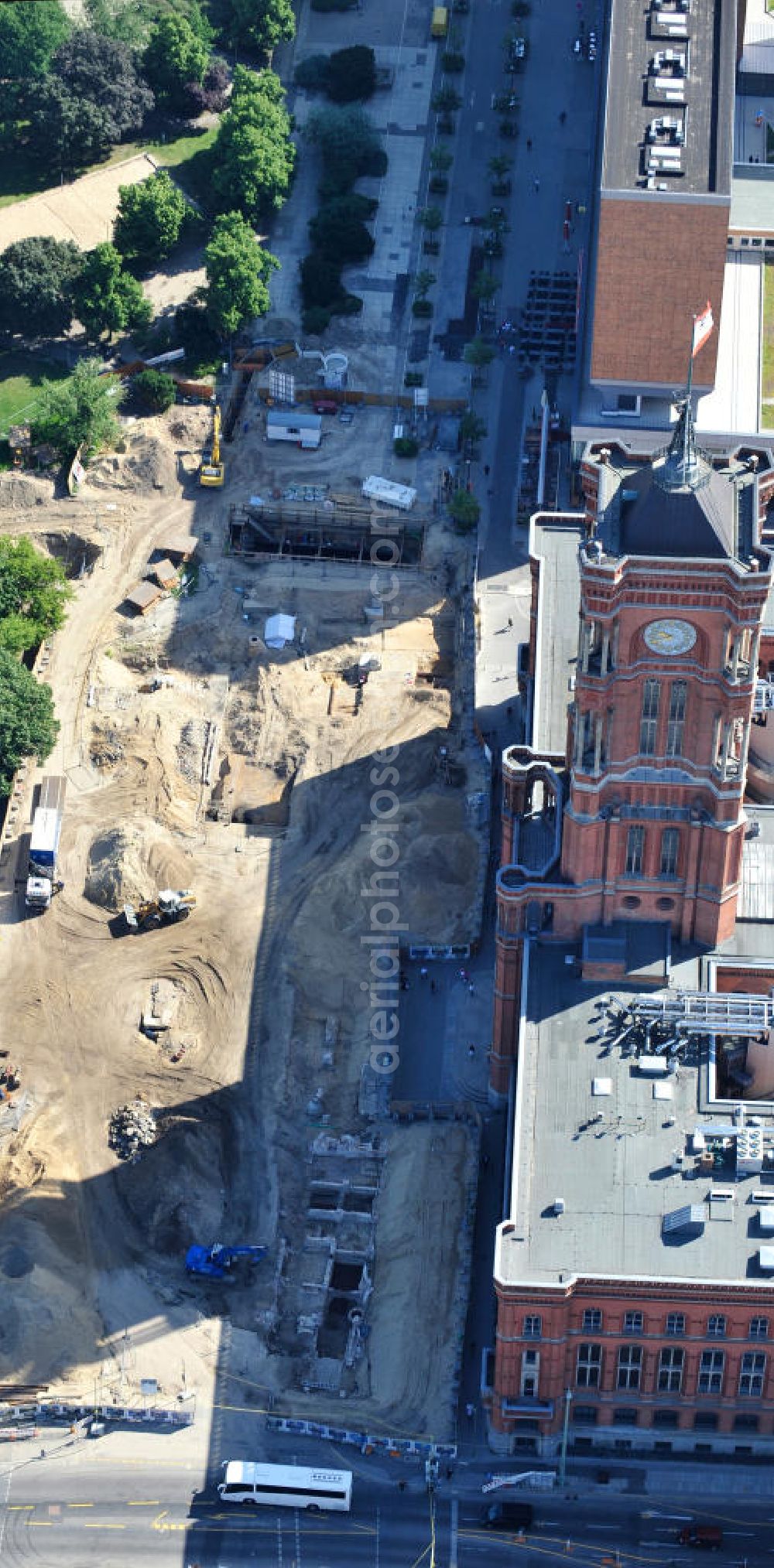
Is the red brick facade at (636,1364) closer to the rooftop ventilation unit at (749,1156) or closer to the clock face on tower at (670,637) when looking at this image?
the rooftop ventilation unit at (749,1156)

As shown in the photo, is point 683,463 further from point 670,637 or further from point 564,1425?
point 564,1425

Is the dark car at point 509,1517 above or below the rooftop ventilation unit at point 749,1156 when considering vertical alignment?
below

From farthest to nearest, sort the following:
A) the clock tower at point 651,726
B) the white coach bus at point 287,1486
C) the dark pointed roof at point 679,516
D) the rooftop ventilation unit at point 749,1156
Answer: the white coach bus at point 287,1486 → the rooftop ventilation unit at point 749,1156 → the clock tower at point 651,726 → the dark pointed roof at point 679,516

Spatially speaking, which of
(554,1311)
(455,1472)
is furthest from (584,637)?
(455,1472)

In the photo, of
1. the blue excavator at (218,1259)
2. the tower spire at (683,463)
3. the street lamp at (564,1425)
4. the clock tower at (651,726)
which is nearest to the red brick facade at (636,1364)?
the street lamp at (564,1425)

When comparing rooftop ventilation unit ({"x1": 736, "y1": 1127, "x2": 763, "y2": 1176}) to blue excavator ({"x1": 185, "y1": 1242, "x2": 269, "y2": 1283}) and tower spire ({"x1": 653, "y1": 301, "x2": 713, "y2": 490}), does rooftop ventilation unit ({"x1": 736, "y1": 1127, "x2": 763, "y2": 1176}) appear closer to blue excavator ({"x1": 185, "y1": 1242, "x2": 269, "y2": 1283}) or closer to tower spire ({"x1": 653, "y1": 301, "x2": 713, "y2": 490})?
blue excavator ({"x1": 185, "y1": 1242, "x2": 269, "y2": 1283})

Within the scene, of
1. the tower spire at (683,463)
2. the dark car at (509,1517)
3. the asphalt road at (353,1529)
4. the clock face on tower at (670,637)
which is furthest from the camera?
the dark car at (509,1517)

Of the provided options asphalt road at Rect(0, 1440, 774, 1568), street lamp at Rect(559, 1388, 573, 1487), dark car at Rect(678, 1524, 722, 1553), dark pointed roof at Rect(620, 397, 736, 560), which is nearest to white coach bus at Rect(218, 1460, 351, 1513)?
asphalt road at Rect(0, 1440, 774, 1568)

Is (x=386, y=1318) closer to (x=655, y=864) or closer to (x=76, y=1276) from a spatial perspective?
(x=76, y=1276)

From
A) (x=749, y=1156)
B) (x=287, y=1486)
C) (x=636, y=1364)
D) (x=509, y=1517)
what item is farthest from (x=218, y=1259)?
(x=749, y=1156)
